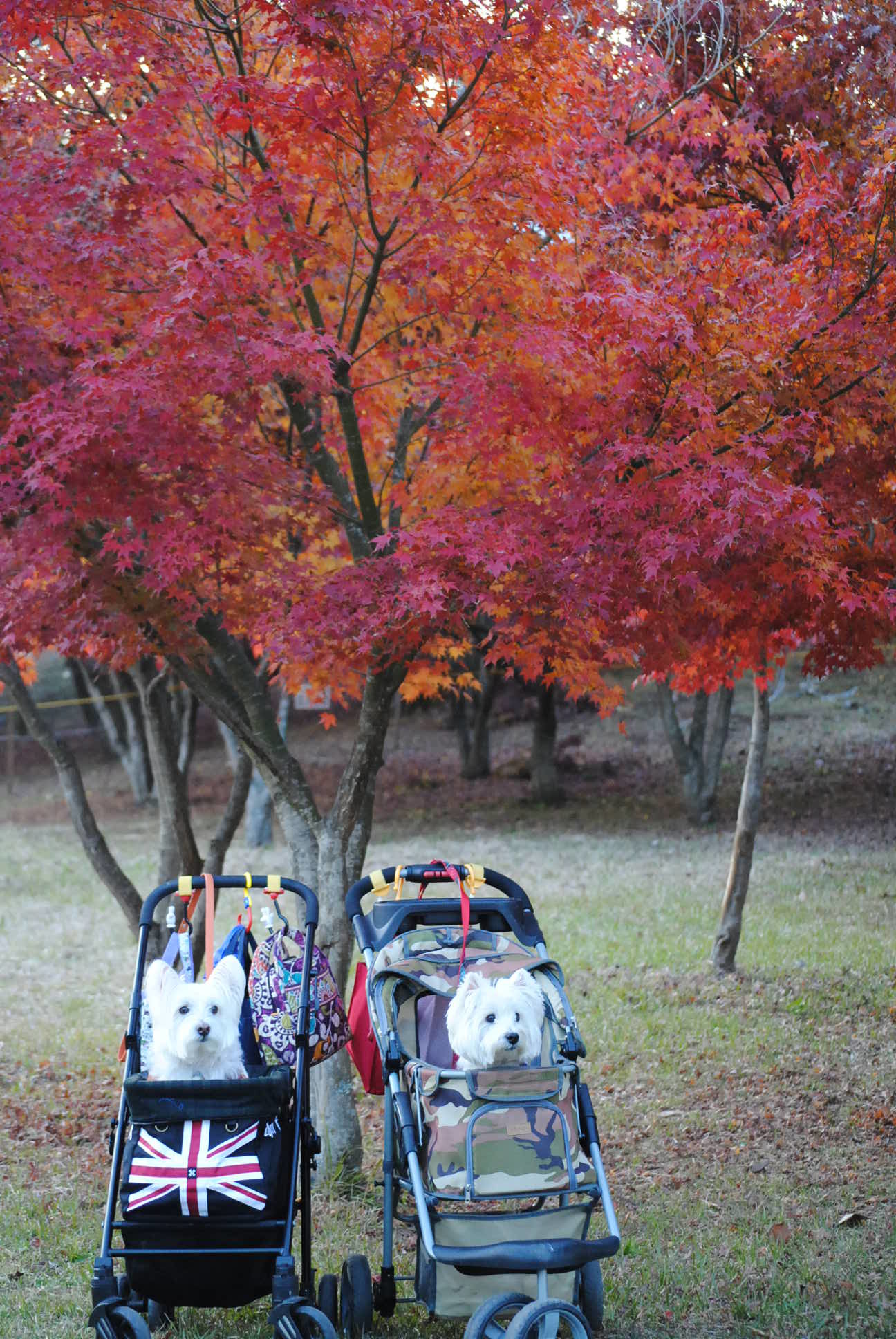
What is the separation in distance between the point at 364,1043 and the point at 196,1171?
0.88 m

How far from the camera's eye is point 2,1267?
13.3ft

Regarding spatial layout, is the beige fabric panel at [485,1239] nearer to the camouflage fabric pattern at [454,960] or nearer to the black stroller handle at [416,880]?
the camouflage fabric pattern at [454,960]

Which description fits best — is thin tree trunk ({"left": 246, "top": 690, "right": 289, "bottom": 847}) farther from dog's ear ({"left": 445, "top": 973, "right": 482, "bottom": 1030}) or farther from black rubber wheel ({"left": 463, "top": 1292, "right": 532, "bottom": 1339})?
black rubber wheel ({"left": 463, "top": 1292, "right": 532, "bottom": 1339})

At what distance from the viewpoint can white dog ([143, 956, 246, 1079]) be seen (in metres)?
3.24

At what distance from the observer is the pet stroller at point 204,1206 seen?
3014mm

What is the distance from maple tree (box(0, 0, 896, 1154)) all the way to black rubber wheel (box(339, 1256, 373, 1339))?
1603 millimetres

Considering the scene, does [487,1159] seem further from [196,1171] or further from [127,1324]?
[127,1324]

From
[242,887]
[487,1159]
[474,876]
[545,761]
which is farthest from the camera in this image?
[545,761]

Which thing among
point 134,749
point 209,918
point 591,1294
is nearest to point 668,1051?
point 591,1294

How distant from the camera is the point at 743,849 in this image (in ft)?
27.1

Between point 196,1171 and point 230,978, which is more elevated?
point 230,978

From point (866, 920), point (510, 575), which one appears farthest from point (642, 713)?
point (510, 575)

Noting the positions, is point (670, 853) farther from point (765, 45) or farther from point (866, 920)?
point (765, 45)

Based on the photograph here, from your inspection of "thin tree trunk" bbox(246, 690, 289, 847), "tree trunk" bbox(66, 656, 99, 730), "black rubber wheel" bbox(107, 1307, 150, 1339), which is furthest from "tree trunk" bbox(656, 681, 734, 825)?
"tree trunk" bbox(66, 656, 99, 730)
